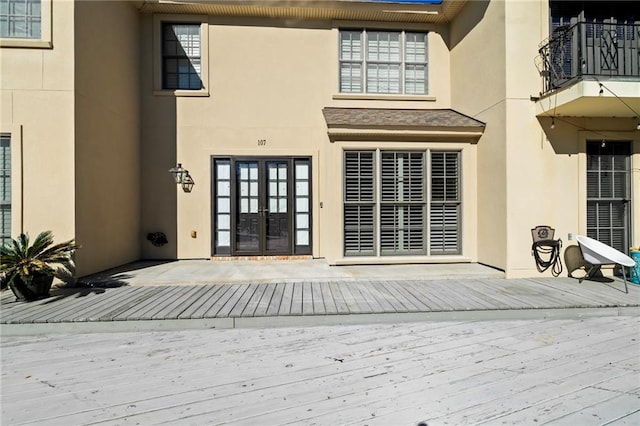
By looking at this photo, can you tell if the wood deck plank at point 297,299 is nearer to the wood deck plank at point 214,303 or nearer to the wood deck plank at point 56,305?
the wood deck plank at point 214,303

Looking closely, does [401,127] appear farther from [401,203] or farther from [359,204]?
[359,204]

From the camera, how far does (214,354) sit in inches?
143

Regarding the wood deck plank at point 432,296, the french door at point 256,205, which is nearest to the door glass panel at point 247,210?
the french door at point 256,205

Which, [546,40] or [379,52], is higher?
[379,52]

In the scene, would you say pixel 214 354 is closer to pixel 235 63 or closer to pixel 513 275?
pixel 513 275

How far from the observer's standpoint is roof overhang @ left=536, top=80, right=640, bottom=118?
5719mm

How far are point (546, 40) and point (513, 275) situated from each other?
14.4 ft

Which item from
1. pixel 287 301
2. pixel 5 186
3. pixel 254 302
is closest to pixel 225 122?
pixel 5 186

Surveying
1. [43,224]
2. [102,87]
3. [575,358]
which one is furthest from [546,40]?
[43,224]

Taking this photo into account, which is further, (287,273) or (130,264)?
(130,264)

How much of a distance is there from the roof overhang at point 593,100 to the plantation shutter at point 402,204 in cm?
245

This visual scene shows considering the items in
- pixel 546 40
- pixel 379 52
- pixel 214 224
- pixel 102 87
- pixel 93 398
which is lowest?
pixel 93 398

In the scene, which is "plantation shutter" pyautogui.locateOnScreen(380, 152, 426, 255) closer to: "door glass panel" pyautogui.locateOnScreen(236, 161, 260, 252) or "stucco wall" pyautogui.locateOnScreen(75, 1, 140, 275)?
"door glass panel" pyautogui.locateOnScreen(236, 161, 260, 252)

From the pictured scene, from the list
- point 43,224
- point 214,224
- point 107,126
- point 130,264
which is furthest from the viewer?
point 214,224
